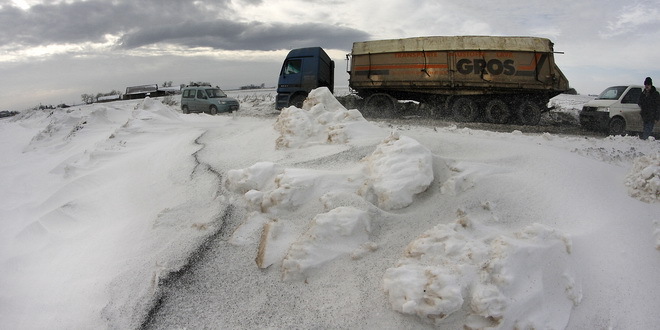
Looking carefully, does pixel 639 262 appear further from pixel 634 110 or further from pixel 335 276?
pixel 634 110

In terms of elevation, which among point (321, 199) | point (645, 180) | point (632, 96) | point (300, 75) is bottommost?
point (321, 199)

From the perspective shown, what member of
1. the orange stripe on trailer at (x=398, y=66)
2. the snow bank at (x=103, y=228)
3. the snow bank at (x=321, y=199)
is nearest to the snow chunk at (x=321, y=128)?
the snow bank at (x=321, y=199)

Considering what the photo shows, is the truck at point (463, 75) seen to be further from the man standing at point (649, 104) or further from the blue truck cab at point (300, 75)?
the man standing at point (649, 104)

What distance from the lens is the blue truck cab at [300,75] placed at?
40.2 ft

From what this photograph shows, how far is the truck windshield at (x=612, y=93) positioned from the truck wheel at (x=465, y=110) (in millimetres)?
3427

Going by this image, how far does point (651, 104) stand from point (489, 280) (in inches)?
323

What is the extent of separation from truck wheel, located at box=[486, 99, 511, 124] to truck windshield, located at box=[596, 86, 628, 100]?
8.33 ft

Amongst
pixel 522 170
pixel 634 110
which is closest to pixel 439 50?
pixel 634 110

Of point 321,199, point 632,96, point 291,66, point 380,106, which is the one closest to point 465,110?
point 380,106

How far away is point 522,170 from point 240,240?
280 centimetres

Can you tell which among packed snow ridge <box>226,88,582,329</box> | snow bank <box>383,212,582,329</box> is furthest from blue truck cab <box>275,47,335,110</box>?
snow bank <box>383,212,582,329</box>

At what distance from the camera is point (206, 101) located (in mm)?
15461

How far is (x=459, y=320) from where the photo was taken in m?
2.08

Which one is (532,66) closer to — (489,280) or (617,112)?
(617,112)
